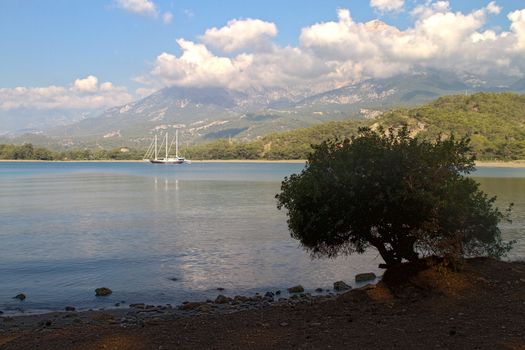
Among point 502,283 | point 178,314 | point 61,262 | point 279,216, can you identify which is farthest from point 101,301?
point 279,216

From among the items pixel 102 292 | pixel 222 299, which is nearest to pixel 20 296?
pixel 102 292

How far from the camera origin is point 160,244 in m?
39.9

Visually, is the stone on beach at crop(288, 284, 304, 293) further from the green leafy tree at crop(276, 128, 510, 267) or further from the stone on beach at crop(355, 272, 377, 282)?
the green leafy tree at crop(276, 128, 510, 267)

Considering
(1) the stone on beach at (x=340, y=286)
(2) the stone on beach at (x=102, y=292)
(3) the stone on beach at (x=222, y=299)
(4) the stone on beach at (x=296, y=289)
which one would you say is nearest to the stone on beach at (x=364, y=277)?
(1) the stone on beach at (x=340, y=286)

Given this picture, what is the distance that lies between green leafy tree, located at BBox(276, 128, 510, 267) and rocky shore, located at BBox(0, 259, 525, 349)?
1.23 meters

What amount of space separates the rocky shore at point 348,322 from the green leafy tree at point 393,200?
1.23m

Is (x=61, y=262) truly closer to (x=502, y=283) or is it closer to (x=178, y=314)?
(x=178, y=314)

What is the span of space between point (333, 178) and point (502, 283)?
→ 680 centimetres

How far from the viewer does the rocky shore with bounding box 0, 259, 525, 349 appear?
13.3 m

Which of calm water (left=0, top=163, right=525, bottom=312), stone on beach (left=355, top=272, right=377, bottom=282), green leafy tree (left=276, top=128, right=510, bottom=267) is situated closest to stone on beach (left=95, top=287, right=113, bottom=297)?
calm water (left=0, top=163, right=525, bottom=312)

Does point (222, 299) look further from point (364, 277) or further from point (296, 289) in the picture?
point (364, 277)

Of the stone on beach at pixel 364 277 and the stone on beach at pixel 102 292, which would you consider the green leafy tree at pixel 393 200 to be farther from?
the stone on beach at pixel 102 292

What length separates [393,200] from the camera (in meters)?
18.2

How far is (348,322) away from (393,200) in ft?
16.3
